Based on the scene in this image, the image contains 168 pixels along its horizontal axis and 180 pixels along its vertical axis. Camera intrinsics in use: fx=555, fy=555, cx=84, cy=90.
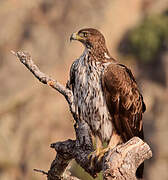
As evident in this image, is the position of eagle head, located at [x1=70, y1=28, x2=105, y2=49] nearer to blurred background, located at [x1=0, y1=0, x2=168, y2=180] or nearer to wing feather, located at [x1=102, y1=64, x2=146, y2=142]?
wing feather, located at [x1=102, y1=64, x2=146, y2=142]

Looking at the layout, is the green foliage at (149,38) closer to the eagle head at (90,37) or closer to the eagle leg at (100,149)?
the eagle head at (90,37)

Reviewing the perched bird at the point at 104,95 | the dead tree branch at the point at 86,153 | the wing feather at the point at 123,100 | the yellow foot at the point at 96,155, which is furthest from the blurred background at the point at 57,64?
the dead tree branch at the point at 86,153

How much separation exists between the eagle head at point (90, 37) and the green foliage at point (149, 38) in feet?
101

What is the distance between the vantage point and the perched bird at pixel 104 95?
30.5ft

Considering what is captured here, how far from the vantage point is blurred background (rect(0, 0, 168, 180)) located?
34.7 metres

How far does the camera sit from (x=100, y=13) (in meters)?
40.2

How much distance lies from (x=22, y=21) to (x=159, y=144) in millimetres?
16606

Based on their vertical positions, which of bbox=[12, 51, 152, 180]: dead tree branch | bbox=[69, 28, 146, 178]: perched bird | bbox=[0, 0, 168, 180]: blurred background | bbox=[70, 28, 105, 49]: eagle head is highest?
bbox=[0, 0, 168, 180]: blurred background

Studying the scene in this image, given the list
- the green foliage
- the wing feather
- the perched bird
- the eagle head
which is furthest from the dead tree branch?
the green foliage

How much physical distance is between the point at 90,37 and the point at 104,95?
1.21 metres

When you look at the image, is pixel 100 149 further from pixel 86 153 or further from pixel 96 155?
pixel 86 153

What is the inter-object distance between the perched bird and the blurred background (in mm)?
21493

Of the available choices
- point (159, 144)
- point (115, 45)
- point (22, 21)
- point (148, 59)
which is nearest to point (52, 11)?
point (22, 21)

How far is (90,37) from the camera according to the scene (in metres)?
9.95
